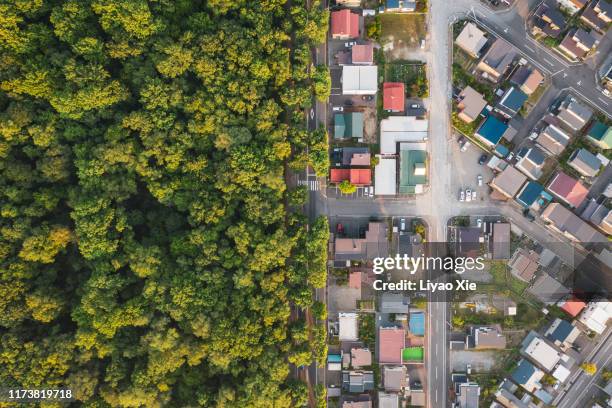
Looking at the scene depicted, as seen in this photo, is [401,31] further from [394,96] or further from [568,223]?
[568,223]

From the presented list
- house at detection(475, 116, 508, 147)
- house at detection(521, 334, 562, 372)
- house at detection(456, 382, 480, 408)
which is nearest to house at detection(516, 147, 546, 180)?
house at detection(475, 116, 508, 147)

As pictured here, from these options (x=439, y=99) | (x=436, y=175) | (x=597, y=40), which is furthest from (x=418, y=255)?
(x=597, y=40)

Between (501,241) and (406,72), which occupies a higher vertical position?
(406,72)

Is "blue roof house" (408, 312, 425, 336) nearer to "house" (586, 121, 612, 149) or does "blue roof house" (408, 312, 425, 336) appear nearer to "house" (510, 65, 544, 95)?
"house" (586, 121, 612, 149)

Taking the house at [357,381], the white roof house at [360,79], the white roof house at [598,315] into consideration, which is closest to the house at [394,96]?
the white roof house at [360,79]

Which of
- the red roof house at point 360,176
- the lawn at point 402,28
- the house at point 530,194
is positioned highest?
the lawn at point 402,28

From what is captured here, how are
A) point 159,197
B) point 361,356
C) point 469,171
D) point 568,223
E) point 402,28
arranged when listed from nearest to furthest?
1. point 159,197
2. point 568,223
3. point 361,356
4. point 402,28
5. point 469,171

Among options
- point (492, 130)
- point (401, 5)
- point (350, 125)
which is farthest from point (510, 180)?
point (401, 5)

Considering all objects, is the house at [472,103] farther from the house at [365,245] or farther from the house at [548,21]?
the house at [365,245]
